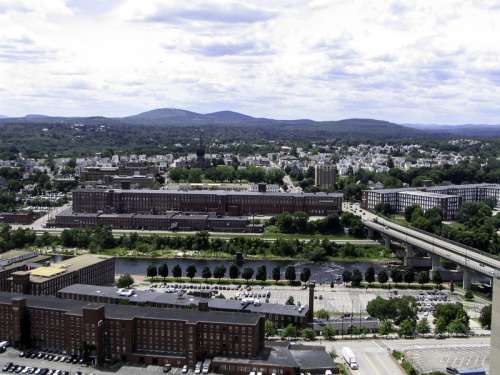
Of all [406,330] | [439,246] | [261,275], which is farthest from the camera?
[439,246]

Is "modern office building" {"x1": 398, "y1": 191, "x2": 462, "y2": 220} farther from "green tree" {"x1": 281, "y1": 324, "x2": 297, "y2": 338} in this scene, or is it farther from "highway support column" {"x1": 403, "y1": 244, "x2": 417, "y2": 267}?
"green tree" {"x1": 281, "y1": 324, "x2": 297, "y2": 338}

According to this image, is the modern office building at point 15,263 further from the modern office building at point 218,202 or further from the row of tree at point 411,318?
the modern office building at point 218,202

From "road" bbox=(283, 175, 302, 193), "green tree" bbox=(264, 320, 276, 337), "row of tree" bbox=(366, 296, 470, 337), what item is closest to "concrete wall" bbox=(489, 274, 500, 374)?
"row of tree" bbox=(366, 296, 470, 337)

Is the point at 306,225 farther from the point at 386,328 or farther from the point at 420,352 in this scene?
the point at 420,352

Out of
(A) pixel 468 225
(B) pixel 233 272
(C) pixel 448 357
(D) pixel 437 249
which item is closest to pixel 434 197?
(A) pixel 468 225

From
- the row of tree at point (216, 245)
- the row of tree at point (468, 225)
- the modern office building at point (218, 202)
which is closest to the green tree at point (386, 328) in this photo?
the row of tree at point (216, 245)

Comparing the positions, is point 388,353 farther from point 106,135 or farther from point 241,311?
point 106,135
